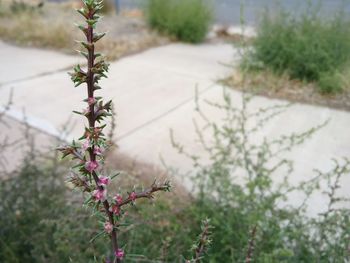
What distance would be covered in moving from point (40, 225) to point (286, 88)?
142 inches

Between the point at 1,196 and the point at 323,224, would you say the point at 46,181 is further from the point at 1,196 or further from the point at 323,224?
the point at 323,224

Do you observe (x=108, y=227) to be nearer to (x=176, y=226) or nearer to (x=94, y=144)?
(x=94, y=144)

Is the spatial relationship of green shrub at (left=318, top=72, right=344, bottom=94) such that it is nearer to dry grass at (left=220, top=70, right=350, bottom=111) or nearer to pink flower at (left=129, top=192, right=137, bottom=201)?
dry grass at (left=220, top=70, right=350, bottom=111)

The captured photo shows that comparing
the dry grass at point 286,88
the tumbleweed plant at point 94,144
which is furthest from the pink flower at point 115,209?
the dry grass at point 286,88

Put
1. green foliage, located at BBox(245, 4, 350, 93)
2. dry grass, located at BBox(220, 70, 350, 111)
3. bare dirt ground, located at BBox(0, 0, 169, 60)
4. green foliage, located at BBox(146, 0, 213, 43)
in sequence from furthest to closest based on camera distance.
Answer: green foliage, located at BBox(146, 0, 213, 43) → bare dirt ground, located at BBox(0, 0, 169, 60) → green foliage, located at BBox(245, 4, 350, 93) → dry grass, located at BBox(220, 70, 350, 111)

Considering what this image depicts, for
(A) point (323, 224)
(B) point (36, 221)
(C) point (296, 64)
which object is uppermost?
(C) point (296, 64)

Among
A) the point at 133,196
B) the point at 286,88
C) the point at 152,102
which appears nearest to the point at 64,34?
the point at 152,102

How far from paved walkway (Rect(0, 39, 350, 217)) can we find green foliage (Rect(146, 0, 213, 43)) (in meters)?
1.08

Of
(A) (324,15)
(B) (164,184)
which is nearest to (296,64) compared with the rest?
(A) (324,15)

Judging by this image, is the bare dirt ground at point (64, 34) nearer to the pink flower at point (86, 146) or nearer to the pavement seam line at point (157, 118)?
the pavement seam line at point (157, 118)

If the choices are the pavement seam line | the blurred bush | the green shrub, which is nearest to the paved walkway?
the pavement seam line

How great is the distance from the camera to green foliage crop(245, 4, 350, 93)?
4.95 meters

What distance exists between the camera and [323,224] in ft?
6.44

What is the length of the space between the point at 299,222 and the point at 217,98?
259 centimetres
